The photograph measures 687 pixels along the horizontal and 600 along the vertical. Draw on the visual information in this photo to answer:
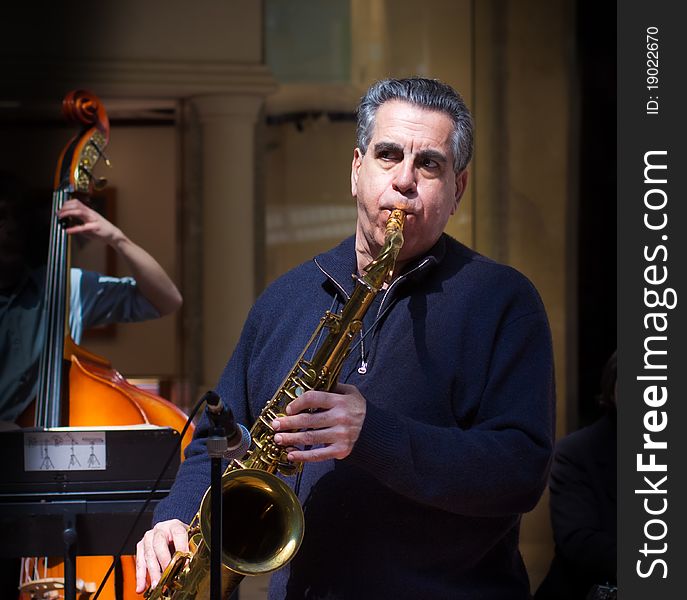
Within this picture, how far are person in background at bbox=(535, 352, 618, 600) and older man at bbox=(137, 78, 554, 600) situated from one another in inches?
52.2

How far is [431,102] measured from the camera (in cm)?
201

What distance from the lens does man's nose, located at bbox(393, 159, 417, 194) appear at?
1.97 m

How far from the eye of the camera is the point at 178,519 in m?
1.98

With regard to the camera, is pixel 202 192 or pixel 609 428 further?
pixel 202 192

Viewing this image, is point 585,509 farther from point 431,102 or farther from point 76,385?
point 431,102

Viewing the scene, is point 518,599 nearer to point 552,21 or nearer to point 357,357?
point 357,357

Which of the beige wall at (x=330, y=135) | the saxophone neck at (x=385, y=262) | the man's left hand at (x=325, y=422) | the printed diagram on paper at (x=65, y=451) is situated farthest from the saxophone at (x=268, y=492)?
the beige wall at (x=330, y=135)

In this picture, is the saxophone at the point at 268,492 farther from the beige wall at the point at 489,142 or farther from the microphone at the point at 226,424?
the beige wall at the point at 489,142

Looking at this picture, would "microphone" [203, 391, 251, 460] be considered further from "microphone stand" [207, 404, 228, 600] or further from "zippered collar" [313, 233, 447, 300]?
"zippered collar" [313, 233, 447, 300]

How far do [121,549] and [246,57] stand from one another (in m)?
2.62

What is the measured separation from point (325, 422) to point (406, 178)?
45cm

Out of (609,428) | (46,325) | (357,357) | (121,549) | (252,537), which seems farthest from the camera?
(609,428)

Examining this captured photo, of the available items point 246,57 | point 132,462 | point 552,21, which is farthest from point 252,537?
point 552,21

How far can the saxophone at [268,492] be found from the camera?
1.85m
